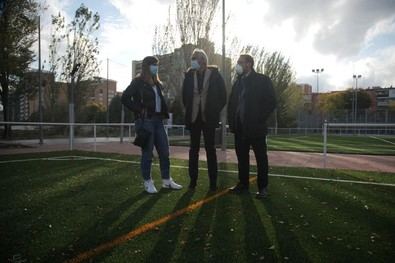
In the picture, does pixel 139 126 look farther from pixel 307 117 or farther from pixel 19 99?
pixel 307 117

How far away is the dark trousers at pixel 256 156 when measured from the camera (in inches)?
196

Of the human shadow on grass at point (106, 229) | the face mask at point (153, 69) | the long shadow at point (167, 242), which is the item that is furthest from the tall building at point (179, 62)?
the long shadow at point (167, 242)

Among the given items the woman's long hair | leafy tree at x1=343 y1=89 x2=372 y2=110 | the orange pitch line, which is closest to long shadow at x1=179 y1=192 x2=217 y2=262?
the orange pitch line

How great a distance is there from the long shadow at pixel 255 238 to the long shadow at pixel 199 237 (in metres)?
0.33

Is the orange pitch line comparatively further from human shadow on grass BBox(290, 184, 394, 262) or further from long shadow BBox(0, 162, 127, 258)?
human shadow on grass BBox(290, 184, 394, 262)

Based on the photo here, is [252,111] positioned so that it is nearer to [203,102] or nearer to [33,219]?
[203,102]

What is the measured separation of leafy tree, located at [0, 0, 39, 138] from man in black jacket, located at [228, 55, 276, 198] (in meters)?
14.2

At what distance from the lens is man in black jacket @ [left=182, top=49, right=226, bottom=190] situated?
5.23m

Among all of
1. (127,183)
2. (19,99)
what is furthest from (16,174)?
(19,99)

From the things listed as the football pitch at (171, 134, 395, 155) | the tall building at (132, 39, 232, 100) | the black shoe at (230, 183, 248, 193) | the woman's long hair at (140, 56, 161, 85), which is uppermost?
the tall building at (132, 39, 232, 100)

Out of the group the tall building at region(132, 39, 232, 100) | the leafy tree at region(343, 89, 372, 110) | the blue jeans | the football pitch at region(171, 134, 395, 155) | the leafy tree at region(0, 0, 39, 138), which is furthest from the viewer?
the leafy tree at region(343, 89, 372, 110)

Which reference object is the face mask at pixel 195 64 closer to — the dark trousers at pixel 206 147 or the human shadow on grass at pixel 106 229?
the dark trousers at pixel 206 147

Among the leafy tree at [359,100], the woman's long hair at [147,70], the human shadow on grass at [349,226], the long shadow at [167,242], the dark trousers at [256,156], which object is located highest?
the leafy tree at [359,100]

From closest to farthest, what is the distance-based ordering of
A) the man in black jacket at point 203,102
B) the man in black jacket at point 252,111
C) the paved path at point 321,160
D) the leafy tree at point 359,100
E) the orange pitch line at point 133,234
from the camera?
the orange pitch line at point 133,234 → the man in black jacket at point 252,111 → the man in black jacket at point 203,102 → the paved path at point 321,160 → the leafy tree at point 359,100
